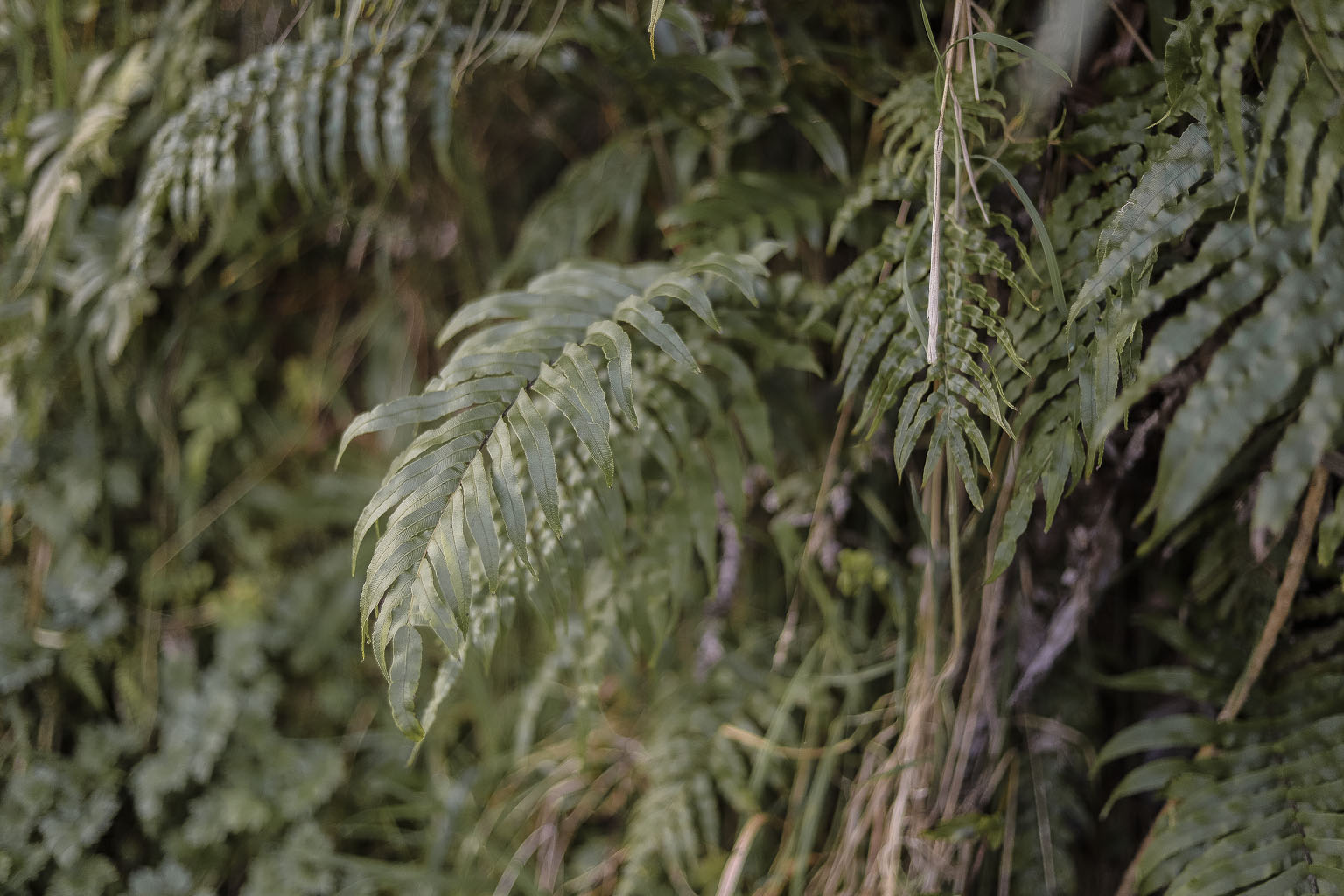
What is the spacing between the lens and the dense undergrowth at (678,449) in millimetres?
742

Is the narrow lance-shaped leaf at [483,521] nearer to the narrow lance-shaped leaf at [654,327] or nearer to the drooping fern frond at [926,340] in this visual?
the narrow lance-shaped leaf at [654,327]

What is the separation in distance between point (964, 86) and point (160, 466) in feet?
4.99

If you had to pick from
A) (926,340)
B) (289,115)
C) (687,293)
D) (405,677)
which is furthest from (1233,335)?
(289,115)

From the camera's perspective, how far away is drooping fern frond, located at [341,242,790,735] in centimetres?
72

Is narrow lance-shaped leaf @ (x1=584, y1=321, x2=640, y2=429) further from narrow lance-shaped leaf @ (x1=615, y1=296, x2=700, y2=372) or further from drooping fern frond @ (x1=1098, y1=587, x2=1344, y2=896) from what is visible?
drooping fern frond @ (x1=1098, y1=587, x2=1344, y2=896)

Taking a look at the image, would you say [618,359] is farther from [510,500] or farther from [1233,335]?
[1233,335]

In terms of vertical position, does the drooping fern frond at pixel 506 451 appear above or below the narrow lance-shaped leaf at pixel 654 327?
below

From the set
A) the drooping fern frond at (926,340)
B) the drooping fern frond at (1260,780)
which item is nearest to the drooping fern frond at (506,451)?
the drooping fern frond at (926,340)

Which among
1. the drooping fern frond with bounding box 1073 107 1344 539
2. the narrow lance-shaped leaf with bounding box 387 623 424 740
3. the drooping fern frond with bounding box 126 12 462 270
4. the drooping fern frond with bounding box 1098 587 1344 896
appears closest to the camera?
the drooping fern frond with bounding box 1073 107 1344 539

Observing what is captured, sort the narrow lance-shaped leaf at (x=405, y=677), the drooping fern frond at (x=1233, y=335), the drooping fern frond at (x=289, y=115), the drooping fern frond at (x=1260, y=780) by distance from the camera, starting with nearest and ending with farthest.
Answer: the drooping fern frond at (x=1233, y=335), the narrow lance-shaped leaf at (x=405, y=677), the drooping fern frond at (x=1260, y=780), the drooping fern frond at (x=289, y=115)

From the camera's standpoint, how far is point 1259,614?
973 millimetres

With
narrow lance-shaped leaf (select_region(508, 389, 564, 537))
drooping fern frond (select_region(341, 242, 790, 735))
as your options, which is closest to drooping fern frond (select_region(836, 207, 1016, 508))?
drooping fern frond (select_region(341, 242, 790, 735))

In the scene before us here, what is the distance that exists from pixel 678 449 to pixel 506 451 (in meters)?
0.28

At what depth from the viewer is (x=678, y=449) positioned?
0.99 metres
